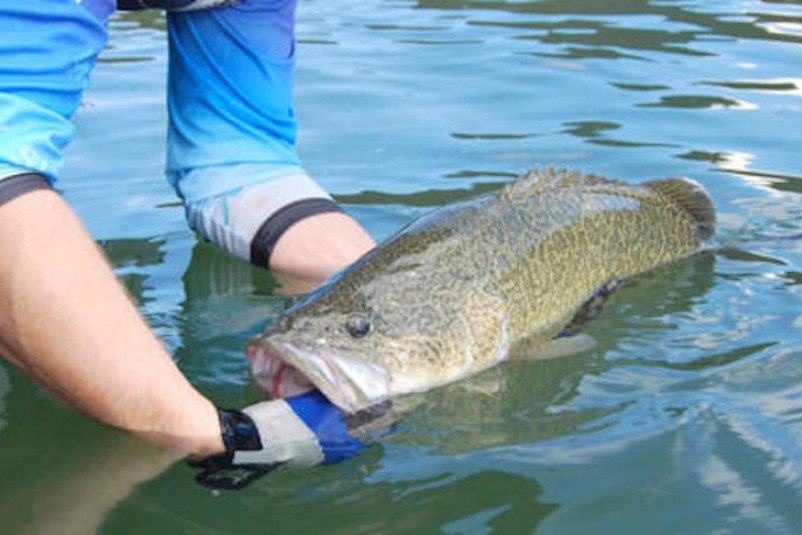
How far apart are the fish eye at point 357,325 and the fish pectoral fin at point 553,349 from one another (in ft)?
2.00

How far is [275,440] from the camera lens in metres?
3.33

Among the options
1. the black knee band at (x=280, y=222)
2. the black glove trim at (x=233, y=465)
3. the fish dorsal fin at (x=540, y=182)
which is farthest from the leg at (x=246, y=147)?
the black glove trim at (x=233, y=465)

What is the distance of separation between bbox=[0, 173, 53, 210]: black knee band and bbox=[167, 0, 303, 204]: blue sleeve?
173 cm

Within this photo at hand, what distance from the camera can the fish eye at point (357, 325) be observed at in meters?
3.67

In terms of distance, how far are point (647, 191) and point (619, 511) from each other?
1816 mm

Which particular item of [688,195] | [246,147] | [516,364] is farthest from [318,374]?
[688,195]

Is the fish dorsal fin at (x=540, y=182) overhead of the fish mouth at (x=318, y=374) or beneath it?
overhead

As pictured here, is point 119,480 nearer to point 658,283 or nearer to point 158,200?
point 658,283

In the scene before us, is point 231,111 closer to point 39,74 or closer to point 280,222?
point 280,222

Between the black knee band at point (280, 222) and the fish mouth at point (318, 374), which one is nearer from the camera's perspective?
the fish mouth at point (318, 374)

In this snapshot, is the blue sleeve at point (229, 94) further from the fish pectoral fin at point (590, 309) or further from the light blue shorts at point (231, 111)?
the fish pectoral fin at point (590, 309)

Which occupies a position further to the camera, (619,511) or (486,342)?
(486,342)

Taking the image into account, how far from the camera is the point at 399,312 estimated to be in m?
3.81

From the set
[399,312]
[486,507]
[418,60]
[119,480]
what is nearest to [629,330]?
[399,312]
